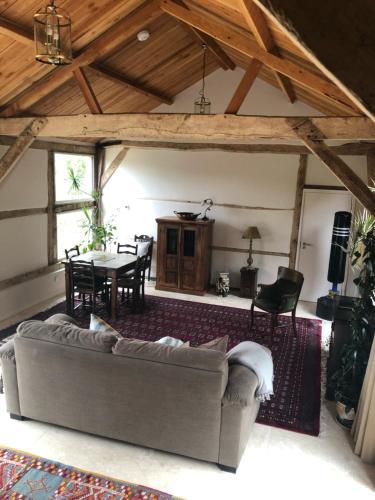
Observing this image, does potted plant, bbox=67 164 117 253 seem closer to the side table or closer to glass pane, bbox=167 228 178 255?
glass pane, bbox=167 228 178 255

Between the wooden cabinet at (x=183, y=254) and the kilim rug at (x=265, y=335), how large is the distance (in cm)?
51

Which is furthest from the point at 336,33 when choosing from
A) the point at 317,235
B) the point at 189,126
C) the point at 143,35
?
the point at 317,235

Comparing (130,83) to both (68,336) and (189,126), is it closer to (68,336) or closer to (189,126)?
(189,126)

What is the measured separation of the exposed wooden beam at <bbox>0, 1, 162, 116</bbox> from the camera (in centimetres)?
437

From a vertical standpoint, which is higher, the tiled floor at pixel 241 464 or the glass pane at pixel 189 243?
the glass pane at pixel 189 243

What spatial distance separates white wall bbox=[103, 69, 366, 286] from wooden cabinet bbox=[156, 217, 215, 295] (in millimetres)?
543

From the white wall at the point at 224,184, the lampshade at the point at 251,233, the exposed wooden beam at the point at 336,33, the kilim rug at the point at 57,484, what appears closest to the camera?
the exposed wooden beam at the point at 336,33

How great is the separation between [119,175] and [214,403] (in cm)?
598

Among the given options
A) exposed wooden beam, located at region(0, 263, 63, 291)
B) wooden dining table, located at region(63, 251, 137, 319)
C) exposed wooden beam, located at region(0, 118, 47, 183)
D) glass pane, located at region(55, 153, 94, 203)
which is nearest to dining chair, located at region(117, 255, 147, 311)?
wooden dining table, located at region(63, 251, 137, 319)

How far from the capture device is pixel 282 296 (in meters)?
5.29

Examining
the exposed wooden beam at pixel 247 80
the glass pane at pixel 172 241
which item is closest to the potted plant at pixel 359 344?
the exposed wooden beam at pixel 247 80

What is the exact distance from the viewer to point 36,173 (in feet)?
20.9

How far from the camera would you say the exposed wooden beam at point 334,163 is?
12.7 ft

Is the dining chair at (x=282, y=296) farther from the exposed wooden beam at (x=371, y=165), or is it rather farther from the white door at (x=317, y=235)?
the exposed wooden beam at (x=371, y=165)
